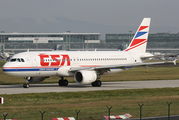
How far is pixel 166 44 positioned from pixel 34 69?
17064 centimetres

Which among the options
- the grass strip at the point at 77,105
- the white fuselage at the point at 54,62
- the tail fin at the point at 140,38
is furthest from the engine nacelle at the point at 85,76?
the tail fin at the point at 140,38

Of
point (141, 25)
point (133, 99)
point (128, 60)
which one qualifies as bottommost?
point (133, 99)

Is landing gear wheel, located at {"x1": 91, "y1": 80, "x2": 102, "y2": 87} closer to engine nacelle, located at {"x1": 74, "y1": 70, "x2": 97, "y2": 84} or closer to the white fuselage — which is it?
engine nacelle, located at {"x1": 74, "y1": 70, "x2": 97, "y2": 84}

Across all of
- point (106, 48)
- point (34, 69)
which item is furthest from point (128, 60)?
point (106, 48)

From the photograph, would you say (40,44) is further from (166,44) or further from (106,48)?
(166,44)

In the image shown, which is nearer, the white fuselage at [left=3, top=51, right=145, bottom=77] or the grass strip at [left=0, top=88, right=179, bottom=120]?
the grass strip at [left=0, top=88, right=179, bottom=120]

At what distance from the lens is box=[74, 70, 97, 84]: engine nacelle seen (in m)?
37.4

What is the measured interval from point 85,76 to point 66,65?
12.0 ft

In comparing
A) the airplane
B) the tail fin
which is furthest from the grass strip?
the tail fin

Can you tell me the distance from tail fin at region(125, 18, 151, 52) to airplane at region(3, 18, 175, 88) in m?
2.07

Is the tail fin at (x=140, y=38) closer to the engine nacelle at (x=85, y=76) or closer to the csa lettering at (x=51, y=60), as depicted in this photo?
the engine nacelle at (x=85, y=76)

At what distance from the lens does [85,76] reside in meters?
37.5

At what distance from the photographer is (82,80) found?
3734cm

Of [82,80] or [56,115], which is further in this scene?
[82,80]
